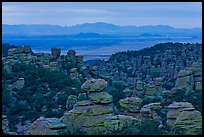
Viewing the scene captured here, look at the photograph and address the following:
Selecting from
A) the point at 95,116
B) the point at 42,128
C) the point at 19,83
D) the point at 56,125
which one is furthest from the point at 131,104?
the point at 19,83

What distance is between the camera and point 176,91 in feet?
84.7

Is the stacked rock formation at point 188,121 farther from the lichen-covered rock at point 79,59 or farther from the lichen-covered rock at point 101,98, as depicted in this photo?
the lichen-covered rock at point 79,59

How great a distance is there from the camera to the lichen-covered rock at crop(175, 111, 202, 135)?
15.5 m

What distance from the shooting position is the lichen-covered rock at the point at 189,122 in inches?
610

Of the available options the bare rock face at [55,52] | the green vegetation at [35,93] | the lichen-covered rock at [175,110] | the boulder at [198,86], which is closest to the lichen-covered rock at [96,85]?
the lichen-covered rock at [175,110]

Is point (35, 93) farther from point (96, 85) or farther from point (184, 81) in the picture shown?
point (96, 85)

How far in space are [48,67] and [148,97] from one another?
8.35 m

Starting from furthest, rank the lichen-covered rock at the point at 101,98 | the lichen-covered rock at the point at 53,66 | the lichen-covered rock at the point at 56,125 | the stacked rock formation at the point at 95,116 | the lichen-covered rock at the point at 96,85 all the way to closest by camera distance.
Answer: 1. the lichen-covered rock at the point at 53,66
2. the lichen-covered rock at the point at 96,85
3. the lichen-covered rock at the point at 101,98
4. the stacked rock formation at the point at 95,116
5. the lichen-covered rock at the point at 56,125

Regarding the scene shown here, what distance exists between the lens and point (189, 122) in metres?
15.7

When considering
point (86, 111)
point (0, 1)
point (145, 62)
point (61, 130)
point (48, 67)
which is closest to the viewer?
point (0, 1)

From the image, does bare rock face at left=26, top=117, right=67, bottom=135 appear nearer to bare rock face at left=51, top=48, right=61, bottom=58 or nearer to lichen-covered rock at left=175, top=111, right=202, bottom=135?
lichen-covered rock at left=175, top=111, right=202, bottom=135

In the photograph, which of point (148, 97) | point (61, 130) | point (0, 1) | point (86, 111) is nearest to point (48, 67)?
point (148, 97)

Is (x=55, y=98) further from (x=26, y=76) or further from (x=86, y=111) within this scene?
(x=86, y=111)

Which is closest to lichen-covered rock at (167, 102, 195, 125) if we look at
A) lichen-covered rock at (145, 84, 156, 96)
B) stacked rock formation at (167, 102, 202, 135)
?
stacked rock formation at (167, 102, 202, 135)
